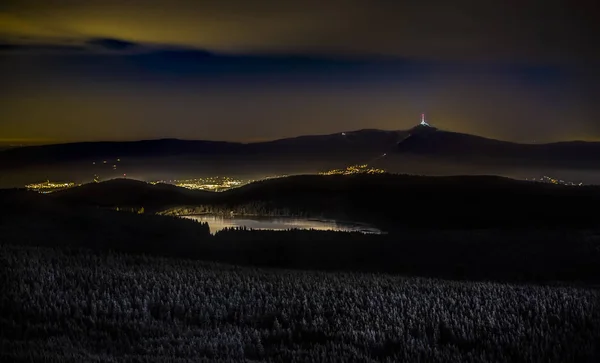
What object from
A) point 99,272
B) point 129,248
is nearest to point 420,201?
point 129,248

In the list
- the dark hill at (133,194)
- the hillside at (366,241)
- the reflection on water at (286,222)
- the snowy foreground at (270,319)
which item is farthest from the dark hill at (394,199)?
the snowy foreground at (270,319)

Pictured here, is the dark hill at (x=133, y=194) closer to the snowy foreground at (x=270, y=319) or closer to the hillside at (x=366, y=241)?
the hillside at (x=366, y=241)

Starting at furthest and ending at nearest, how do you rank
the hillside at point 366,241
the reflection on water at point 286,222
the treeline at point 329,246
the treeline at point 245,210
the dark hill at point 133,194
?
the dark hill at point 133,194, the treeline at point 245,210, the reflection on water at point 286,222, the hillside at point 366,241, the treeline at point 329,246

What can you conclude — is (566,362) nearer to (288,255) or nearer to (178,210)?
(288,255)

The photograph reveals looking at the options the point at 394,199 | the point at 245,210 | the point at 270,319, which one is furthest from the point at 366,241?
the point at 394,199

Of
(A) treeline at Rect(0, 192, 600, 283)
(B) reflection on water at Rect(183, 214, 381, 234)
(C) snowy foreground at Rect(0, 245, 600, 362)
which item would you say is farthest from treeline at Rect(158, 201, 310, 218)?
(C) snowy foreground at Rect(0, 245, 600, 362)

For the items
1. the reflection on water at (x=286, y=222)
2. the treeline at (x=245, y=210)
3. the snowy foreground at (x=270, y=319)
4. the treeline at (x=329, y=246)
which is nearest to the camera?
the snowy foreground at (x=270, y=319)

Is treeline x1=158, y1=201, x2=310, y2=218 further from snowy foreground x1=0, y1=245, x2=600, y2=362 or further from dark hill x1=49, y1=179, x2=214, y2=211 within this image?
snowy foreground x1=0, y1=245, x2=600, y2=362

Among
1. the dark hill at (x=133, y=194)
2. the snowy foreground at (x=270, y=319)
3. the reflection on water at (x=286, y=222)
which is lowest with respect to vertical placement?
the reflection on water at (x=286, y=222)

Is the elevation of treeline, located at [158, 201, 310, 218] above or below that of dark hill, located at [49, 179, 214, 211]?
below

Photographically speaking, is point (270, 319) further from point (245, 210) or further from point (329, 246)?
point (245, 210)
